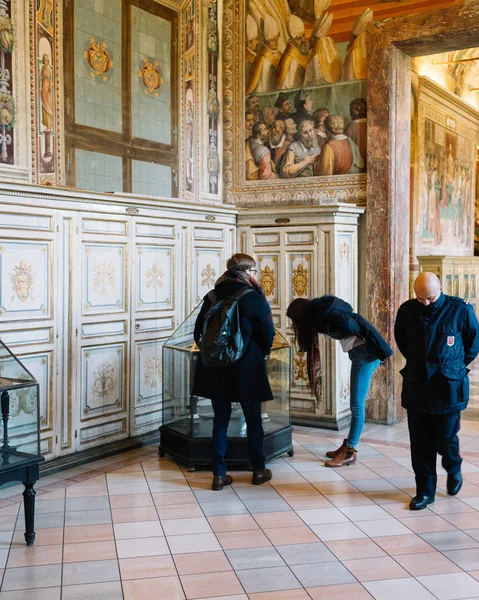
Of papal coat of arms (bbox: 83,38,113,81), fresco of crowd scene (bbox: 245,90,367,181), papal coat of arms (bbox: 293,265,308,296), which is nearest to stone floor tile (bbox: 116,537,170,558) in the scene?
papal coat of arms (bbox: 293,265,308,296)

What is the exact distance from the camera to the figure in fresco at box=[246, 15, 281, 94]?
29.6 feet

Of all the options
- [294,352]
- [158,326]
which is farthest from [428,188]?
[158,326]

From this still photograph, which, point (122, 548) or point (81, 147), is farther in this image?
point (81, 147)

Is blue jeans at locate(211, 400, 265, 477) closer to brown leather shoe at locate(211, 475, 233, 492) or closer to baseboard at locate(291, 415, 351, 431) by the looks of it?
brown leather shoe at locate(211, 475, 233, 492)

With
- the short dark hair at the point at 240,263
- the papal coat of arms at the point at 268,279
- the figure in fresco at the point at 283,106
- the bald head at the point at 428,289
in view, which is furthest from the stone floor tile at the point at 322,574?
the figure in fresco at the point at 283,106

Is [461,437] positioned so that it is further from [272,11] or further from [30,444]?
[272,11]

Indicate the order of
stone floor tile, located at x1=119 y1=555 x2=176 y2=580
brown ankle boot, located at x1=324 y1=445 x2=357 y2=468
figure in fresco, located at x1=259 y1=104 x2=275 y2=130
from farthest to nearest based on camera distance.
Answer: figure in fresco, located at x1=259 y1=104 x2=275 y2=130
brown ankle boot, located at x1=324 y1=445 x2=357 y2=468
stone floor tile, located at x1=119 y1=555 x2=176 y2=580

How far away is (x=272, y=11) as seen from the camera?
8984 mm

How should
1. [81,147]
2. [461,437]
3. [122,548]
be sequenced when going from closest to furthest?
[122,548] → [81,147] → [461,437]

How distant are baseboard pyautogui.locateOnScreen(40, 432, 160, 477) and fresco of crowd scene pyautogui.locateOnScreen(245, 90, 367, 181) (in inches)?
136

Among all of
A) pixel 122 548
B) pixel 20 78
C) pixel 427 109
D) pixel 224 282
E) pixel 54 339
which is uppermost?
pixel 427 109

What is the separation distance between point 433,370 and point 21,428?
2.86 metres

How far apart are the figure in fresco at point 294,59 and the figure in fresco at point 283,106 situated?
0.10 meters

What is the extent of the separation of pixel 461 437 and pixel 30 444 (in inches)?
184
